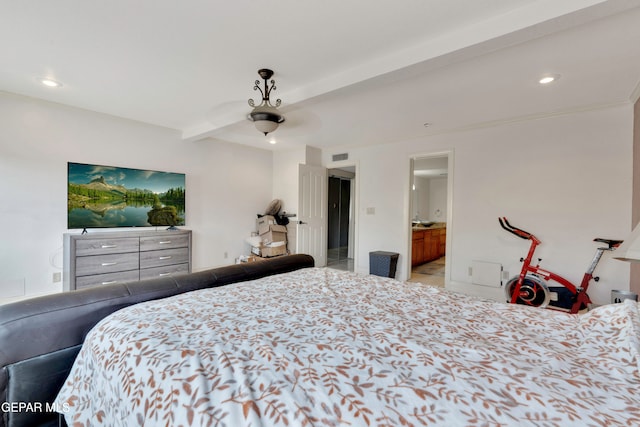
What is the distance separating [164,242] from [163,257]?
215 mm

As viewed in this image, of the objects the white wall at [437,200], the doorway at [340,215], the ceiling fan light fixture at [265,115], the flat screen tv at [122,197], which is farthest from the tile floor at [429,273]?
the flat screen tv at [122,197]

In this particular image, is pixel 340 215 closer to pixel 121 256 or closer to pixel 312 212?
pixel 312 212

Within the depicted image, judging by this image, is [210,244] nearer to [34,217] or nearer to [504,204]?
[34,217]

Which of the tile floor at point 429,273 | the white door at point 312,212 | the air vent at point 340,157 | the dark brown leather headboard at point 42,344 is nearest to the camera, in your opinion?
the dark brown leather headboard at point 42,344

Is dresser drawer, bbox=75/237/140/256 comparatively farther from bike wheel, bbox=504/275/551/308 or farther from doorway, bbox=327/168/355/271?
bike wheel, bbox=504/275/551/308

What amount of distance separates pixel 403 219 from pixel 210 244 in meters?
3.47

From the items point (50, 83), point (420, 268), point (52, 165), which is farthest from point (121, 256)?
point (420, 268)

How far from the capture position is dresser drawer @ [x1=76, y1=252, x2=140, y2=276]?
3316 mm

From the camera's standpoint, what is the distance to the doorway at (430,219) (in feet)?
16.0

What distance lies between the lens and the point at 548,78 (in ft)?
8.57

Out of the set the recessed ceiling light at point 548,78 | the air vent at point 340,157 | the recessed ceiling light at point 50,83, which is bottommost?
the air vent at point 340,157

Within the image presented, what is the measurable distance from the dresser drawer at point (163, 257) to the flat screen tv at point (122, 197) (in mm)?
521

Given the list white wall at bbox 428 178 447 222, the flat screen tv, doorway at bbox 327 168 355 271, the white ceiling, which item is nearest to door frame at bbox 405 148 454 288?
the white ceiling

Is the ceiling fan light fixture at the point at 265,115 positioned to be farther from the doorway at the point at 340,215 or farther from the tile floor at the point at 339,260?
the doorway at the point at 340,215
